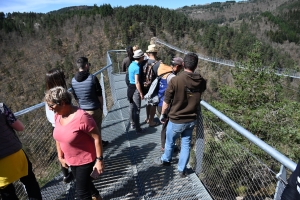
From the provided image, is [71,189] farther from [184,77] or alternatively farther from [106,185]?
[184,77]

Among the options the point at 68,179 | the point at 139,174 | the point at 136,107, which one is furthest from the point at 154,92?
the point at 68,179

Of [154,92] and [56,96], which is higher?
[56,96]

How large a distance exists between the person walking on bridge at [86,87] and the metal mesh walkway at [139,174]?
0.87 meters

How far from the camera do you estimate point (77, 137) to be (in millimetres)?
1897

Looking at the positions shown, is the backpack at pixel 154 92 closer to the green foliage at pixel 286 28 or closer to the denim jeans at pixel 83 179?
the denim jeans at pixel 83 179

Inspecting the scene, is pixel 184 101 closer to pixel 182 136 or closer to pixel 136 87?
pixel 182 136

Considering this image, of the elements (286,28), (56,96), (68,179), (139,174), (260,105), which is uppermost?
(56,96)

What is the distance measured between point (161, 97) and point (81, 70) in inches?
44.2

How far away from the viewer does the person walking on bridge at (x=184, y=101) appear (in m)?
2.41

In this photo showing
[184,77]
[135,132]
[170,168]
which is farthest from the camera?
[135,132]

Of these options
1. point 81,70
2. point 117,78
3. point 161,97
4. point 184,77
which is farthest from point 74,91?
point 117,78

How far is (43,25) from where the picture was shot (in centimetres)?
6084

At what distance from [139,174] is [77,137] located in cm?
145

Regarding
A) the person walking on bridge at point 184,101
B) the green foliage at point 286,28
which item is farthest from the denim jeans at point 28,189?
the green foliage at point 286,28
